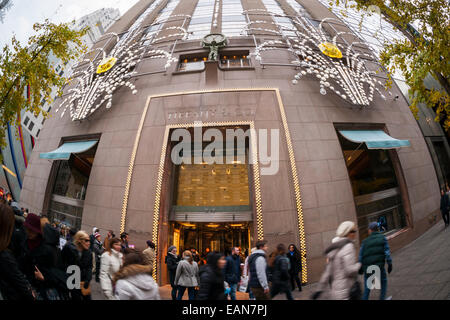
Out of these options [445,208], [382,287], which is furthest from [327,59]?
[382,287]

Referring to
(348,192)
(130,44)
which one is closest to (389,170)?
(348,192)

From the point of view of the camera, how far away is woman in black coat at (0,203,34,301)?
2.33 metres

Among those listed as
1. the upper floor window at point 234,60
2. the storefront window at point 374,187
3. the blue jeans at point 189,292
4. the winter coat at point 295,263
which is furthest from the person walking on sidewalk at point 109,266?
the upper floor window at point 234,60

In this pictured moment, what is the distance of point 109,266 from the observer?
146 inches

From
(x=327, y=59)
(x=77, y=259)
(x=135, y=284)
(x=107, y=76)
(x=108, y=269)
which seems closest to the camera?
(x=135, y=284)

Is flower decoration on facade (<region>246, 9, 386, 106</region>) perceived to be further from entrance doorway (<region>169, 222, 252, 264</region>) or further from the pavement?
entrance doorway (<region>169, 222, 252, 264</region>)

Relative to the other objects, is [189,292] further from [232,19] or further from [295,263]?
[232,19]

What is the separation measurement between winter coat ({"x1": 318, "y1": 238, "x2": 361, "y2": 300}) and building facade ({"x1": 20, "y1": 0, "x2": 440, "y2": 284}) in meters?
3.23

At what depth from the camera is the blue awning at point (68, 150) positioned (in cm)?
705

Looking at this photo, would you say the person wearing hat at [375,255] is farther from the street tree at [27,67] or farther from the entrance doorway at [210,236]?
the street tree at [27,67]

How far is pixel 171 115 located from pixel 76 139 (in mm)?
4103

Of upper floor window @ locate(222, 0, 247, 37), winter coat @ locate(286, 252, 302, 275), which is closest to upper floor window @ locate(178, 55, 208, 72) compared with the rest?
upper floor window @ locate(222, 0, 247, 37)

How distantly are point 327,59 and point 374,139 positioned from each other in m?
3.89

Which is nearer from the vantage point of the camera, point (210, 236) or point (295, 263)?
point (295, 263)
